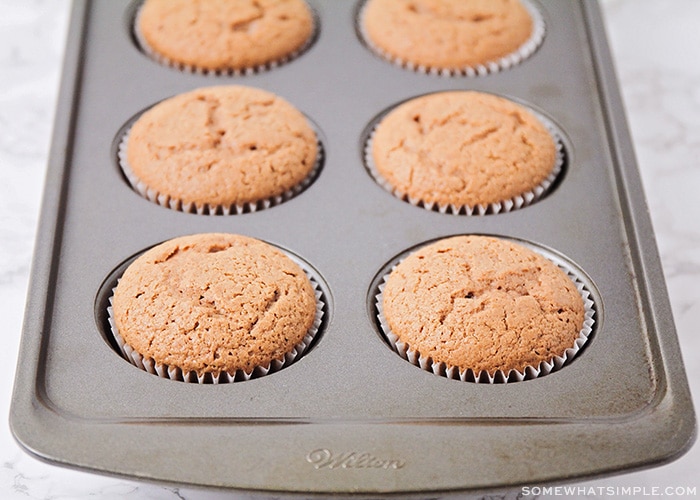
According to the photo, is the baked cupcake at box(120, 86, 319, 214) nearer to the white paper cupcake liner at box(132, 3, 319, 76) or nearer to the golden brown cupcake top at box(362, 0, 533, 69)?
the white paper cupcake liner at box(132, 3, 319, 76)

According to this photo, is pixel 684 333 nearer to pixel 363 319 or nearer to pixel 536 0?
pixel 363 319

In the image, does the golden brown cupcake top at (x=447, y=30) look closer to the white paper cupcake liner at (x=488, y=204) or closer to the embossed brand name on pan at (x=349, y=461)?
the white paper cupcake liner at (x=488, y=204)

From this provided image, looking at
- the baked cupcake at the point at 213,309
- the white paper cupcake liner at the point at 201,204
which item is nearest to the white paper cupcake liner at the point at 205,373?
the baked cupcake at the point at 213,309

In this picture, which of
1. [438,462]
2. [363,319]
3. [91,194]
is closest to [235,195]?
[91,194]

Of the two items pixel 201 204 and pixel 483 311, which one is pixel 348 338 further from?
pixel 201 204

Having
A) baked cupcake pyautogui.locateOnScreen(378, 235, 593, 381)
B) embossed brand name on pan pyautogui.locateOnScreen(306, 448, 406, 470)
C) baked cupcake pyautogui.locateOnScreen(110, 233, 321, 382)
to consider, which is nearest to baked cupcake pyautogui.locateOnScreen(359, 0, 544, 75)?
baked cupcake pyautogui.locateOnScreen(378, 235, 593, 381)

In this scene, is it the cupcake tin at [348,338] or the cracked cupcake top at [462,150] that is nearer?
the cupcake tin at [348,338]
